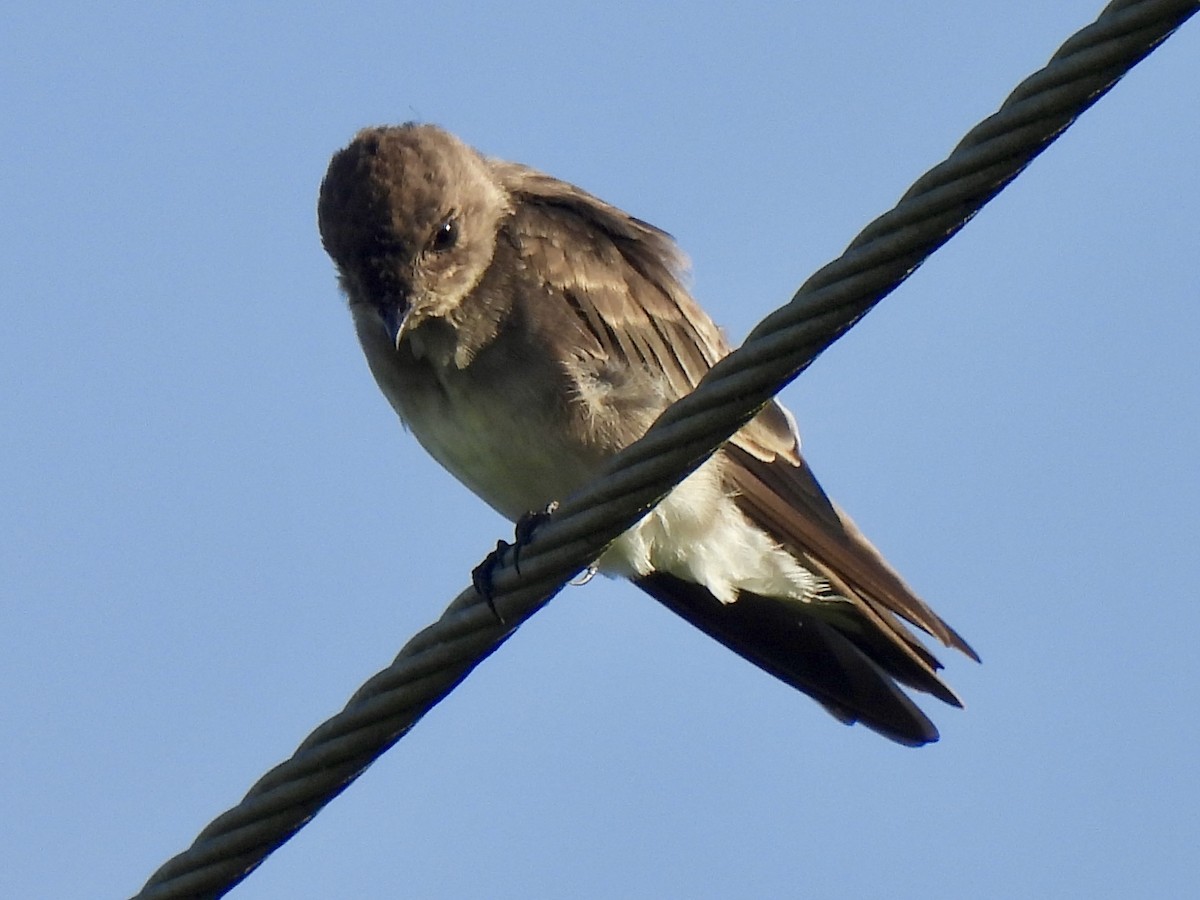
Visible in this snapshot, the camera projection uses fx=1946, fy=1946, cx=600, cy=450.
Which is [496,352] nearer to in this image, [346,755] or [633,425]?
[633,425]

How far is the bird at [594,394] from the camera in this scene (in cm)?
574

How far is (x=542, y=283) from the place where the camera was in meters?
6.03

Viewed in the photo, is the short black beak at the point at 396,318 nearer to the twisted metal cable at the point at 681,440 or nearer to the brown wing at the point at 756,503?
the brown wing at the point at 756,503

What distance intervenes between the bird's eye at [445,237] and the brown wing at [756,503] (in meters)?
0.20

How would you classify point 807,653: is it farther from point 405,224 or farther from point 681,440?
point 681,440

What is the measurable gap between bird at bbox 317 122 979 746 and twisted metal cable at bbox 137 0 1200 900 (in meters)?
2.15

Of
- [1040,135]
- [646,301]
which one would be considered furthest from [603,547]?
[646,301]

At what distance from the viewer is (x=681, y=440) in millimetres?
3311

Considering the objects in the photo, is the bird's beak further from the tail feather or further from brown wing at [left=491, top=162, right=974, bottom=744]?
the tail feather

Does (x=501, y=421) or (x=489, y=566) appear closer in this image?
(x=489, y=566)

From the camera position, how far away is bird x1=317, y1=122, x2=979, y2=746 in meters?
5.74

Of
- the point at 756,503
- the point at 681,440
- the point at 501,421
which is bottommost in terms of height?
the point at 681,440

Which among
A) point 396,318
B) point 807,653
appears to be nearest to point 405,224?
point 396,318

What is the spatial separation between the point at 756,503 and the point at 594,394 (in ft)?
2.30
